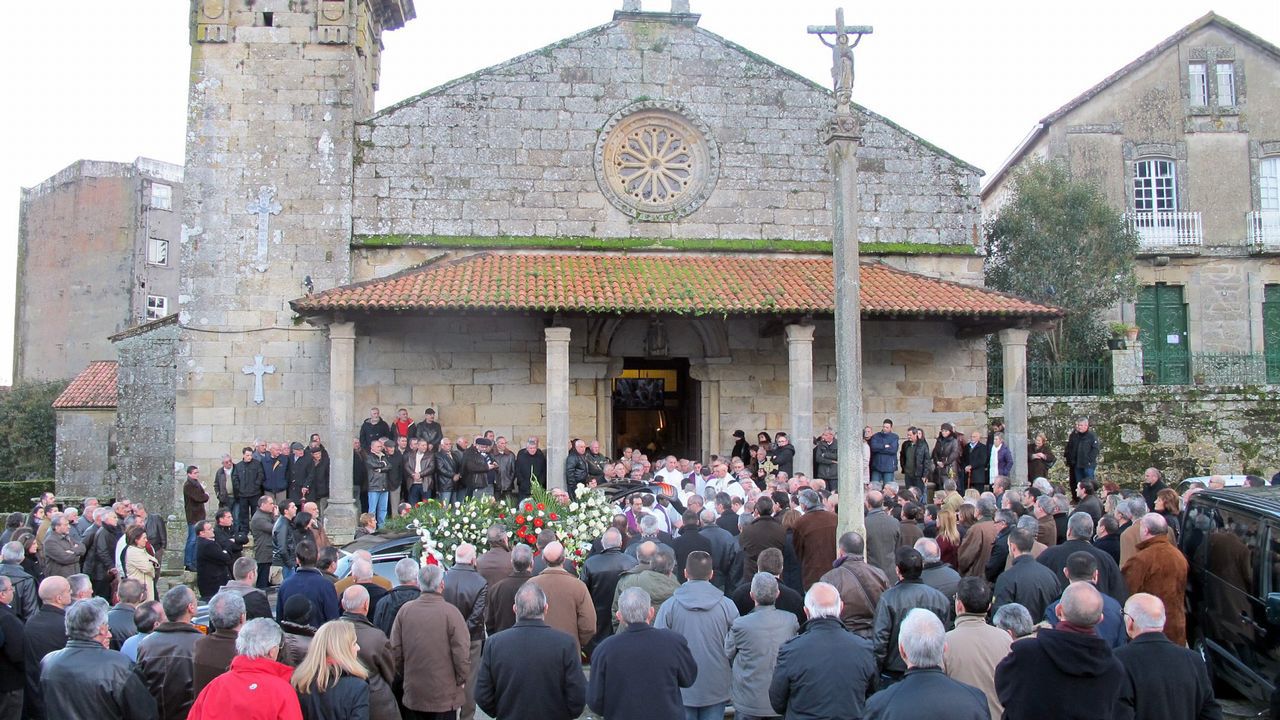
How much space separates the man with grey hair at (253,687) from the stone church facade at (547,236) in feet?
36.7

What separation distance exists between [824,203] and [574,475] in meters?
6.80

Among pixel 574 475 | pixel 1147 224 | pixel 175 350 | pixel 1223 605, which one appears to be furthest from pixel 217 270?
pixel 1147 224

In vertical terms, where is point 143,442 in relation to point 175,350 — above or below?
A: below

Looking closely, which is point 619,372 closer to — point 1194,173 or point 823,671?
point 823,671

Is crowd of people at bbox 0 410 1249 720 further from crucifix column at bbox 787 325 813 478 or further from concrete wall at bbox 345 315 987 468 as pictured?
concrete wall at bbox 345 315 987 468

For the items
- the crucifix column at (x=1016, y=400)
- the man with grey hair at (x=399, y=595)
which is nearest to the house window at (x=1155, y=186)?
the crucifix column at (x=1016, y=400)

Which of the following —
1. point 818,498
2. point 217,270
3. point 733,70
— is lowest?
point 818,498

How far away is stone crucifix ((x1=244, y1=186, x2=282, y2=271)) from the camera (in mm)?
17328

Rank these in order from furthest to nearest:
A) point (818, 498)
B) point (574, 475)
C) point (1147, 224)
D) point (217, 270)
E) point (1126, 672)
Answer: point (1147, 224) < point (217, 270) < point (574, 475) < point (818, 498) < point (1126, 672)

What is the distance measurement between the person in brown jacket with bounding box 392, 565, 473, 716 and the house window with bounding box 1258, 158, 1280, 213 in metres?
24.8

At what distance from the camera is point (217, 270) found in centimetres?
1725

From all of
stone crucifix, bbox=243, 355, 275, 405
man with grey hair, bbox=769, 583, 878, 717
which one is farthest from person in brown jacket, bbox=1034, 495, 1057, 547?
stone crucifix, bbox=243, 355, 275, 405

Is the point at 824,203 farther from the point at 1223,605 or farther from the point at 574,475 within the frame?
the point at 1223,605

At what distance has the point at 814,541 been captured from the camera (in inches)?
345
